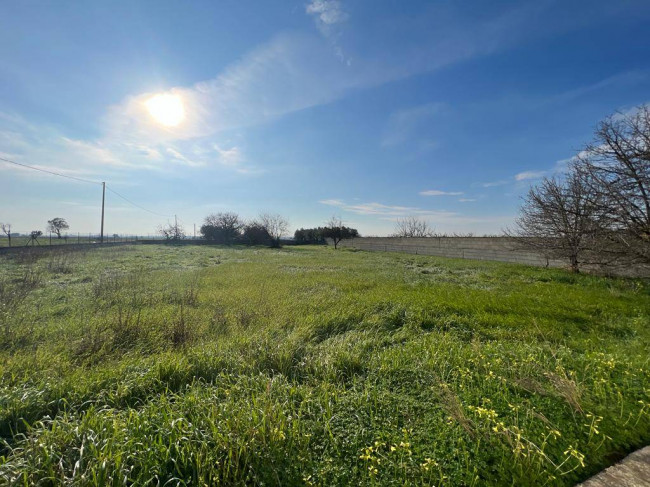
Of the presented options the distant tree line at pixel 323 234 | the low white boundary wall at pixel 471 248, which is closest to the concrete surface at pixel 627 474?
the low white boundary wall at pixel 471 248

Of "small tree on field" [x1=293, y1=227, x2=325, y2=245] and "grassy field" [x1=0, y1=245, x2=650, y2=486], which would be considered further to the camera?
"small tree on field" [x1=293, y1=227, x2=325, y2=245]

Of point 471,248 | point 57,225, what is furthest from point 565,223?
point 57,225

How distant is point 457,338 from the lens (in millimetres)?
4391

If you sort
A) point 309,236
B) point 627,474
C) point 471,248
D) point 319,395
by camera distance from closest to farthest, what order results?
point 627,474, point 319,395, point 471,248, point 309,236

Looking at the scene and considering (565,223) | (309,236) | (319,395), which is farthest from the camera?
(309,236)

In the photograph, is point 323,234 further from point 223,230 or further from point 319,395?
point 319,395

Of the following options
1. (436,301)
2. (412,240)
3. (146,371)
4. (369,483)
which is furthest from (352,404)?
(412,240)

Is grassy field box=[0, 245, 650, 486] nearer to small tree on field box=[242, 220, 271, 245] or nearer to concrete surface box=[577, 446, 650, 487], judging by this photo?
concrete surface box=[577, 446, 650, 487]

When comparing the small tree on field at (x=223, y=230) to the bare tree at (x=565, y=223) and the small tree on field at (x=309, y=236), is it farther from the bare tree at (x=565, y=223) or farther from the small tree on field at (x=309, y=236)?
the bare tree at (x=565, y=223)

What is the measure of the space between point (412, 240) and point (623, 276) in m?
16.5

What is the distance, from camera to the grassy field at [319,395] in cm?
192

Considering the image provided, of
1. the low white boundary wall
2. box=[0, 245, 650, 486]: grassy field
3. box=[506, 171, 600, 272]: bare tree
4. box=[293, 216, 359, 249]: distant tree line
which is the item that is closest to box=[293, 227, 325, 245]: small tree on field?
box=[293, 216, 359, 249]: distant tree line

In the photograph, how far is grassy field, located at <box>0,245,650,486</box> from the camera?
192 cm

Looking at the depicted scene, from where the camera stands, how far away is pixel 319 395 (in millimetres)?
2834
